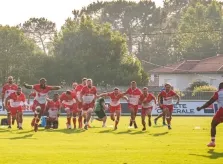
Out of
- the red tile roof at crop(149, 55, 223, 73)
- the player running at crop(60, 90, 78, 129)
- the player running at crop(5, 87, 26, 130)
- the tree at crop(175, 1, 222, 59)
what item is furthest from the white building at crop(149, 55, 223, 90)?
the player running at crop(5, 87, 26, 130)

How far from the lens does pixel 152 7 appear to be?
138 metres

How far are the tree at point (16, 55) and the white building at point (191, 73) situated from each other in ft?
70.8

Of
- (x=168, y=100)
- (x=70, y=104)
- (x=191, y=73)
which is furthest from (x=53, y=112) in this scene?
(x=191, y=73)

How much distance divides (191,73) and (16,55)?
26.0 m

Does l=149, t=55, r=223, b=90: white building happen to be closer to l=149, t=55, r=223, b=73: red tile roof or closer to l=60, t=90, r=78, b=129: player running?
l=149, t=55, r=223, b=73: red tile roof

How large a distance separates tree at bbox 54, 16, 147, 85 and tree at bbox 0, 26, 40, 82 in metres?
3.58

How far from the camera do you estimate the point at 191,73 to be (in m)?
106

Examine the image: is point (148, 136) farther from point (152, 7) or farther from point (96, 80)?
point (152, 7)

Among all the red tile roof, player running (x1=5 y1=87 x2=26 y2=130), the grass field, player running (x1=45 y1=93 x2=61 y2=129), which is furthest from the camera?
the red tile roof

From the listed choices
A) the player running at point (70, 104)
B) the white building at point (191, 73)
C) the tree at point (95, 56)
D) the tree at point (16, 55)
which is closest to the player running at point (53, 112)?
the player running at point (70, 104)

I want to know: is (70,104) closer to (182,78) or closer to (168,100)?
(168,100)

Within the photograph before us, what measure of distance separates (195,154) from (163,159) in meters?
1.85

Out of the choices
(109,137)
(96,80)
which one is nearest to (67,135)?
(109,137)

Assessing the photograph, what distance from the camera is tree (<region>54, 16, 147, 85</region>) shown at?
287ft
